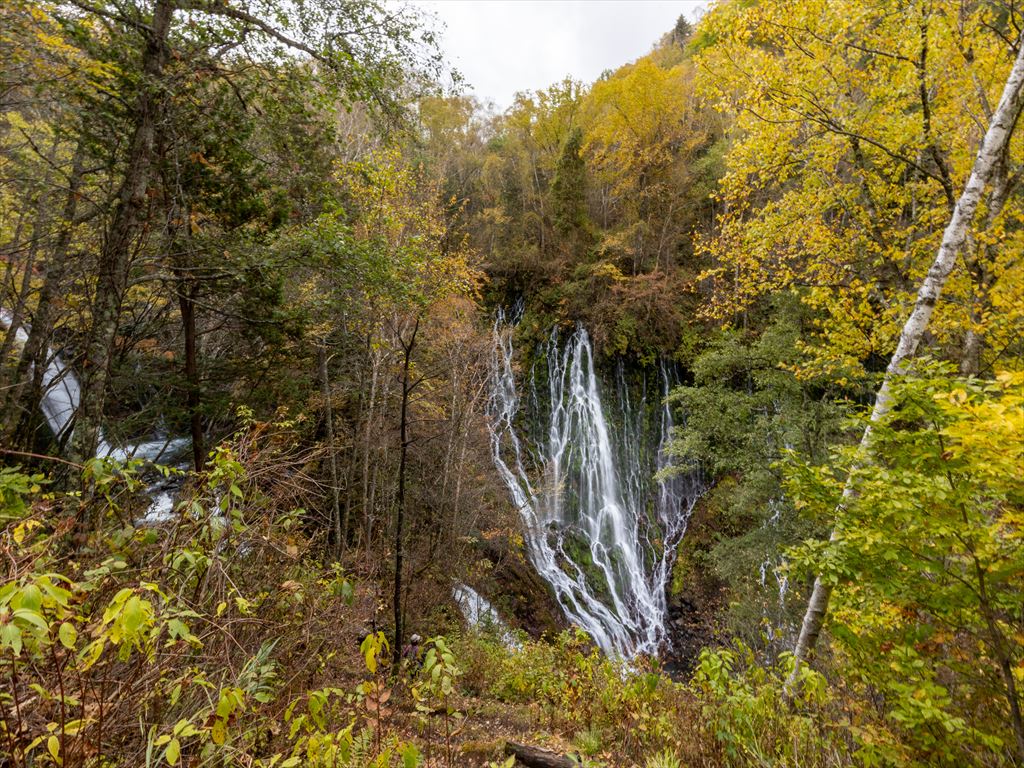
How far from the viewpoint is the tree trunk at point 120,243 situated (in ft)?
15.6

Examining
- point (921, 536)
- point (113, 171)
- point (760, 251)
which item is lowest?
point (921, 536)

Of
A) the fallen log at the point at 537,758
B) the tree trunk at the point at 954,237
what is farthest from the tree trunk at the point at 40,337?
the tree trunk at the point at 954,237

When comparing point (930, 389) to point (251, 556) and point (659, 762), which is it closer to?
point (659, 762)

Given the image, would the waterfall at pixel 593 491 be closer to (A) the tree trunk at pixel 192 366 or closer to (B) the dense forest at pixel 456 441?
(B) the dense forest at pixel 456 441

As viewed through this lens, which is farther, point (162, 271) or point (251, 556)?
point (162, 271)

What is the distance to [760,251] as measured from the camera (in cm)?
682

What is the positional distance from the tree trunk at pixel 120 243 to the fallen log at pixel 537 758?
5174 millimetres

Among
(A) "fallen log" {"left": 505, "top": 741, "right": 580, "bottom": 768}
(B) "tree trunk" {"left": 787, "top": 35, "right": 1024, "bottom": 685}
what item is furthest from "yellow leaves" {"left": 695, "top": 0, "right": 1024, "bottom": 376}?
(A) "fallen log" {"left": 505, "top": 741, "right": 580, "bottom": 768}

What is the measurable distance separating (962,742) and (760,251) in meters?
6.17

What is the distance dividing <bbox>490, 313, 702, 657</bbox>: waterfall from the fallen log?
861 cm

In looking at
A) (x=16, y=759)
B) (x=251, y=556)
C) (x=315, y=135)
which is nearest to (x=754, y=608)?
(x=251, y=556)

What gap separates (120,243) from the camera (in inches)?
188

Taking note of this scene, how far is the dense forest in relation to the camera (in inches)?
88.7

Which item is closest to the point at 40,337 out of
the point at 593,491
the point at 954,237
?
the point at 954,237
